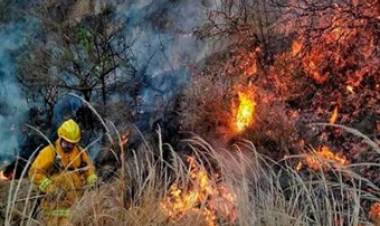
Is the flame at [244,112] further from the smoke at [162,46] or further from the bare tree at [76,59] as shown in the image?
the bare tree at [76,59]

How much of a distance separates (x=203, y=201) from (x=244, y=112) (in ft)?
24.7

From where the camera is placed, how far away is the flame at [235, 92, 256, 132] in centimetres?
1109

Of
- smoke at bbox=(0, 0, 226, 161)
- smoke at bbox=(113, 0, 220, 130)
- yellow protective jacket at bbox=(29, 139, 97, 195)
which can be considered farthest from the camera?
smoke at bbox=(0, 0, 226, 161)

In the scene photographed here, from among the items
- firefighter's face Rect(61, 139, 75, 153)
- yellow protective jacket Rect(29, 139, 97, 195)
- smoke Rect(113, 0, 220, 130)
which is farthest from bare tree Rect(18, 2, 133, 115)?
yellow protective jacket Rect(29, 139, 97, 195)

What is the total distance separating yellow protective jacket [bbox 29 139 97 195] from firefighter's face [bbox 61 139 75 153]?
30 mm

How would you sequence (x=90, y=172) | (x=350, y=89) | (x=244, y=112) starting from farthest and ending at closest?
(x=244, y=112) < (x=350, y=89) < (x=90, y=172)

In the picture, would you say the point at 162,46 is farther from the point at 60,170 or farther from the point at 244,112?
the point at 60,170

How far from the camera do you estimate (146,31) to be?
1485cm

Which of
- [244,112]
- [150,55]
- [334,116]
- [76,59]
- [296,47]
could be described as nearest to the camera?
[334,116]

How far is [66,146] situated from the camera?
6.17m

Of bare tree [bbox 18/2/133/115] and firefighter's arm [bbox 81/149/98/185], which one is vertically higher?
bare tree [bbox 18/2/133/115]

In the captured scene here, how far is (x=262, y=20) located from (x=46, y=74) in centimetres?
444

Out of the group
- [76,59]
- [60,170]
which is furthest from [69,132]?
[76,59]

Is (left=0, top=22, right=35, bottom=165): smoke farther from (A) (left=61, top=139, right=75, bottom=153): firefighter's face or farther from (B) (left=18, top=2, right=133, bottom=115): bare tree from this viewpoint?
(A) (left=61, top=139, right=75, bottom=153): firefighter's face
